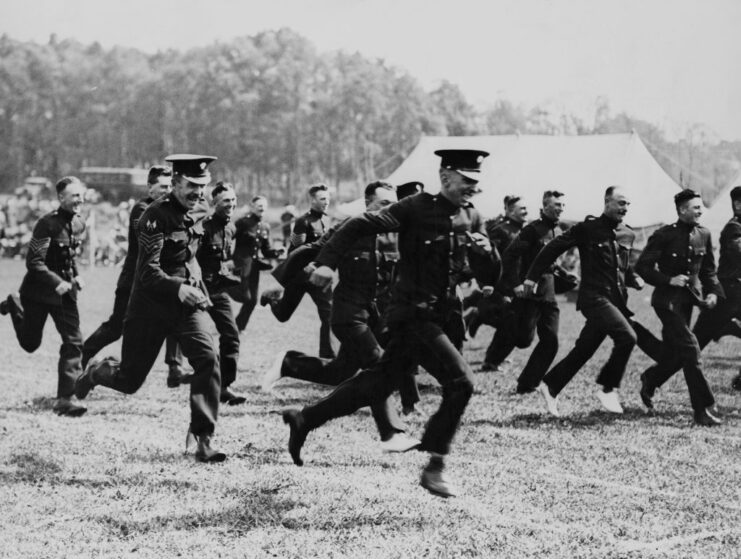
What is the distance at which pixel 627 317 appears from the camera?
9.69 metres

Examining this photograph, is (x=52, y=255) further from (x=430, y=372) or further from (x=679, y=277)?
(x=679, y=277)

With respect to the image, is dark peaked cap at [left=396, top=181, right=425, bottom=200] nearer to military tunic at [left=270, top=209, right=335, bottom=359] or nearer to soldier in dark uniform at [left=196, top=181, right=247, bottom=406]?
military tunic at [left=270, top=209, right=335, bottom=359]

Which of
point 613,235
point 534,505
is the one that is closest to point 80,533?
point 534,505

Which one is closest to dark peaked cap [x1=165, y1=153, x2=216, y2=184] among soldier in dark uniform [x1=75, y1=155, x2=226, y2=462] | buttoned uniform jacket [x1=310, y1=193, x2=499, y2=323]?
soldier in dark uniform [x1=75, y1=155, x2=226, y2=462]

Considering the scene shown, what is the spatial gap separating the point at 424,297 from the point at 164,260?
205cm

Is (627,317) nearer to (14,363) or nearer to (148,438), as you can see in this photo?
(148,438)

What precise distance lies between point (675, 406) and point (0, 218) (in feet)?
107

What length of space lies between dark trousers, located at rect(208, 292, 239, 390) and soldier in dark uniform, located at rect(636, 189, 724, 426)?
3.81 m

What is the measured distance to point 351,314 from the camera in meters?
8.02

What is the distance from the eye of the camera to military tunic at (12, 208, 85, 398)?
899cm

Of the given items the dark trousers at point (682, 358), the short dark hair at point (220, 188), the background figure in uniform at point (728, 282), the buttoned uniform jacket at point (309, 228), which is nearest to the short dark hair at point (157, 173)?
the short dark hair at point (220, 188)

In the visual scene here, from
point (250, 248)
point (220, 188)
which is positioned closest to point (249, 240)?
point (250, 248)

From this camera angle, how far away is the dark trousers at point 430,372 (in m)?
5.96

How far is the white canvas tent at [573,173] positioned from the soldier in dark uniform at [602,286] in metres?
14.9
